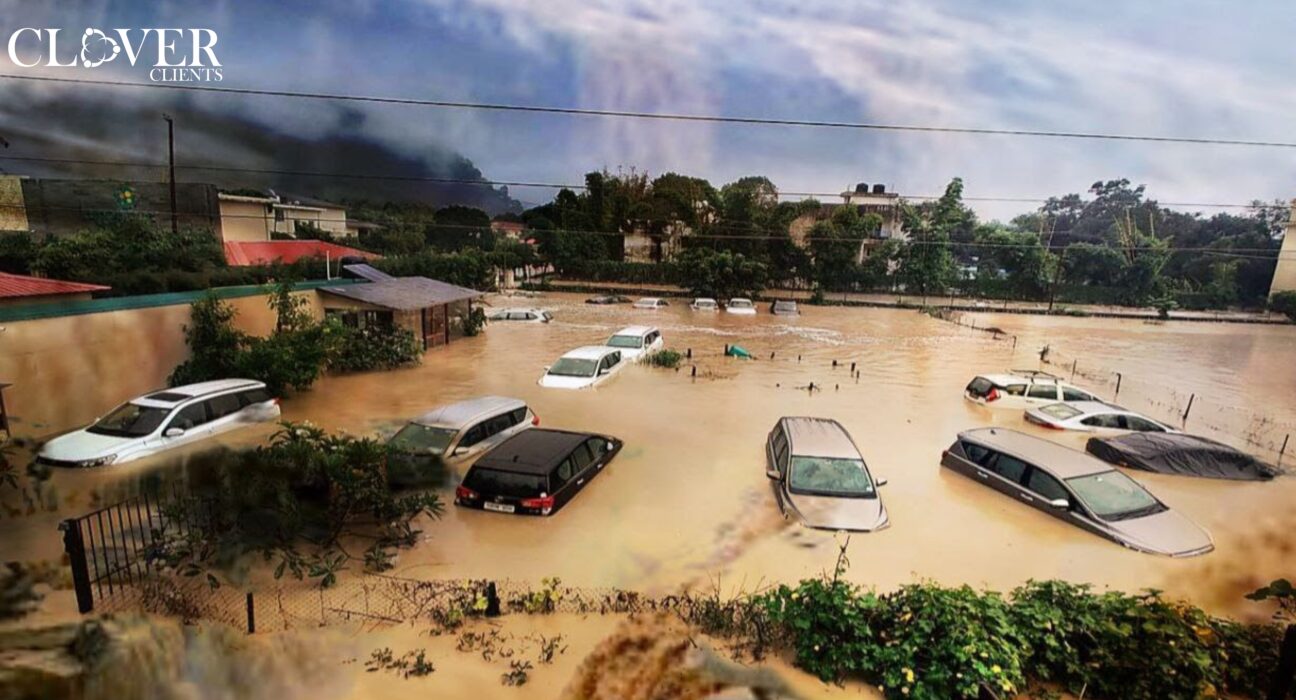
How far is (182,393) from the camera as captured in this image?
34.6 feet

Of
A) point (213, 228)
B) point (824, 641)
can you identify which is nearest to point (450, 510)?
point (824, 641)

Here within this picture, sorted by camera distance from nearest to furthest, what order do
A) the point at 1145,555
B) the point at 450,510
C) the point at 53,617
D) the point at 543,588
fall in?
the point at 53,617 → the point at 543,588 → the point at 1145,555 → the point at 450,510

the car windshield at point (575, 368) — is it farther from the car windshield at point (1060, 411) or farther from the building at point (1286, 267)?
the building at point (1286, 267)

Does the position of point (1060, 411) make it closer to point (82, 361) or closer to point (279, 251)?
point (82, 361)

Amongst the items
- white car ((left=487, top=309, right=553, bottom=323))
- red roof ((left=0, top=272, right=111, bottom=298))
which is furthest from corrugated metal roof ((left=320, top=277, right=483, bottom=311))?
red roof ((left=0, top=272, right=111, bottom=298))

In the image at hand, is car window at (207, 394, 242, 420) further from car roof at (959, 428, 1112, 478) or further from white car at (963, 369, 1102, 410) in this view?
white car at (963, 369, 1102, 410)

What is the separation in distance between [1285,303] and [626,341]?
184 ft

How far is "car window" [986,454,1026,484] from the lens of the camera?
9805 millimetres

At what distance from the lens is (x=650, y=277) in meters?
52.4

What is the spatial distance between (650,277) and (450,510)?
44.8 m

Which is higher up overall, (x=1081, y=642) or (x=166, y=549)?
(x=1081, y=642)

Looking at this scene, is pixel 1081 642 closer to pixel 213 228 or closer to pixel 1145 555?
pixel 1145 555

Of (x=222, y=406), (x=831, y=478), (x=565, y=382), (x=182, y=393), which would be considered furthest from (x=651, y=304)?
(x=831, y=478)

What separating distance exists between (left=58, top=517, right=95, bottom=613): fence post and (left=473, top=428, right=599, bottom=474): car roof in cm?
436
